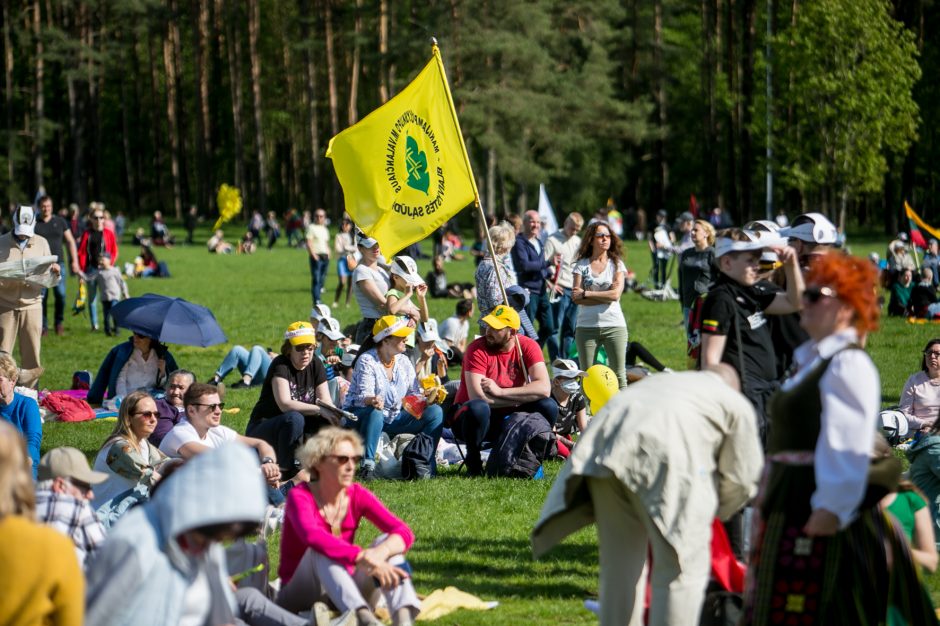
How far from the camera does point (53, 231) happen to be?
16.3 m

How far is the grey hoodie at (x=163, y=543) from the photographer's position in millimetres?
3779

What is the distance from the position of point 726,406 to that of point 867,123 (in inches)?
1556

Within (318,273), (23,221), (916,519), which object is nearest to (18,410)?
(23,221)

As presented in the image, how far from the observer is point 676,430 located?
4.71 meters

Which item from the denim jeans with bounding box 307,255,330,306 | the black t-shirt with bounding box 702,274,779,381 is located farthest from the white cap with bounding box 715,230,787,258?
the denim jeans with bounding box 307,255,330,306

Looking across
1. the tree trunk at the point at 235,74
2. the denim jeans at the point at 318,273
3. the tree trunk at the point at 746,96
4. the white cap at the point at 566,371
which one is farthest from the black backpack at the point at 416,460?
the tree trunk at the point at 235,74

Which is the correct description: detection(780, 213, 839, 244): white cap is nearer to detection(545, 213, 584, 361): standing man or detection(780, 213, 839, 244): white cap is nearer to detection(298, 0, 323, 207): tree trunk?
Answer: detection(545, 213, 584, 361): standing man

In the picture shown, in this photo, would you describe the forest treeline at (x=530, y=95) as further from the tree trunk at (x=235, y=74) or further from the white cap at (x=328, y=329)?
the white cap at (x=328, y=329)

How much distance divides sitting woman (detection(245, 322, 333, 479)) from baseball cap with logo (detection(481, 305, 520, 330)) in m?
1.31

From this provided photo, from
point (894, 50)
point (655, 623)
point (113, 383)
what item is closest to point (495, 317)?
point (113, 383)

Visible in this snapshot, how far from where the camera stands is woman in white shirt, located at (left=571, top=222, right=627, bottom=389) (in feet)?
37.7

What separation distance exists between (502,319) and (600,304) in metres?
1.89

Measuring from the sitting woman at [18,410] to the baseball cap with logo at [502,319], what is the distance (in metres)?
3.24

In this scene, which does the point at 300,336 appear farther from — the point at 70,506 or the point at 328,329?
the point at 70,506
